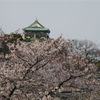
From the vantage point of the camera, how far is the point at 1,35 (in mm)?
21484

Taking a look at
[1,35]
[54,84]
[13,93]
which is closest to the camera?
[13,93]

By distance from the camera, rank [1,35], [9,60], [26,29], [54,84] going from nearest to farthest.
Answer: [54,84] → [9,60] → [1,35] → [26,29]

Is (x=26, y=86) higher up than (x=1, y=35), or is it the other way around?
(x=1, y=35)

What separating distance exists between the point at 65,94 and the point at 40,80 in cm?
233

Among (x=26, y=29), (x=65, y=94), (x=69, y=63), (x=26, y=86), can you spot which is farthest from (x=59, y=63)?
(x=26, y=29)

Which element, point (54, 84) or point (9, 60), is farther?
point (9, 60)

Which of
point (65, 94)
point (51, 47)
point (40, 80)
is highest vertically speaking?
point (51, 47)

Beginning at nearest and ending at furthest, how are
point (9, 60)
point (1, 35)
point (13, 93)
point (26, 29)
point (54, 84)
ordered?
point (13, 93)
point (54, 84)
point (9, 60)
point (1, 35)
point (26, 29)

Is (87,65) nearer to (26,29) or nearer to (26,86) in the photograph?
(26,86)

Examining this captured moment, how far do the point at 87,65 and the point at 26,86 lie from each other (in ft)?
14.2

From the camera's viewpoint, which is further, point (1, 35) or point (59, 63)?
point (1, 35)

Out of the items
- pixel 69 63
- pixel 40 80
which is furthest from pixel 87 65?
pixel 40 80

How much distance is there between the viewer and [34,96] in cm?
1138

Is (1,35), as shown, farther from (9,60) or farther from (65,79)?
(65,79)
